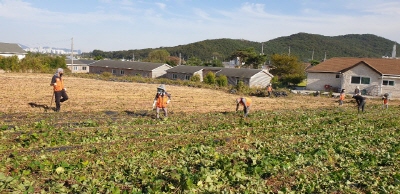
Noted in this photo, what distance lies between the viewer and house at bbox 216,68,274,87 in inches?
1638

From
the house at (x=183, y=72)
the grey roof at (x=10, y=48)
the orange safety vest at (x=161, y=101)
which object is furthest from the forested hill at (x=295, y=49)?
the orange safety vest at (x=161, y=101)

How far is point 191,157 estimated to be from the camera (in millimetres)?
7637

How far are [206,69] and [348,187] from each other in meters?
42.1

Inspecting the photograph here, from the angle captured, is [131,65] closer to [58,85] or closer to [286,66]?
[286,66]

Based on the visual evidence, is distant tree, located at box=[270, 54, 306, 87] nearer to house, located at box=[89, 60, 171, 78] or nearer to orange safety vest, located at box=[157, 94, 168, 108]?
house, located at box=[89, 60, 171, 78]

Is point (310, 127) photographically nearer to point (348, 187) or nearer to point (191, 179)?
point (348, 187)

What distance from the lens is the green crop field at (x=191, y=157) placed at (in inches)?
234

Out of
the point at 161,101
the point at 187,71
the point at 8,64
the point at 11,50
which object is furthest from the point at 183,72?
the point at 161,101

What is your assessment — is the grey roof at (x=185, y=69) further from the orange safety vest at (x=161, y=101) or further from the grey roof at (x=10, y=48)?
the orange safety vest at (x=161, y=101)

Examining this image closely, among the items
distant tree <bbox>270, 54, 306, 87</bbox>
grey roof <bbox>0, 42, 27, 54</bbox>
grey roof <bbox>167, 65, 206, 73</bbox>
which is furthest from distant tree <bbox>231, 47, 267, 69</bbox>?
grey roof <bbox>0, 42, 27, 54</bbox>

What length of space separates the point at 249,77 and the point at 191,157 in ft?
112

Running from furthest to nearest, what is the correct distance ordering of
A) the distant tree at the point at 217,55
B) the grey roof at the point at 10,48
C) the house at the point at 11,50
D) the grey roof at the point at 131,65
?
the distant tree at the point at 217,55
the grey roof at the point at 10,48
the house at the point at 11,50
the grey roof at the point at 131,65

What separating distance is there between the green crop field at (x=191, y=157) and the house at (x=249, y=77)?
2902 cm

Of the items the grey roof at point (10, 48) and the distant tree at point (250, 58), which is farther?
the distant tree at point (250, 58)
